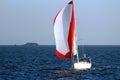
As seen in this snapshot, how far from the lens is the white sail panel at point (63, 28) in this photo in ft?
203

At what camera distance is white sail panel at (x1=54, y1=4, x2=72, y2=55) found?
61750 mm

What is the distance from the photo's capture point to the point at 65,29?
62406mm

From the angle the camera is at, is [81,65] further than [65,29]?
Yes

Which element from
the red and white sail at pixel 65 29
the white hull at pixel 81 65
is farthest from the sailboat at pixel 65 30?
the white hull at pixel 81 65

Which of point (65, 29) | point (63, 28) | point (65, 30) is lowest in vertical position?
point (65, 30)

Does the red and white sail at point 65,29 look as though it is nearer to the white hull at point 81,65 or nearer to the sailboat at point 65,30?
the sailboat at point 65,30

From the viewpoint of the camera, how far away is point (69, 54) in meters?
62.9

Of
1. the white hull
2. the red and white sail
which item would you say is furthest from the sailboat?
the white hull

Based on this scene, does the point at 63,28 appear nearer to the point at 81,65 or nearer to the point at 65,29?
the point at 65,29

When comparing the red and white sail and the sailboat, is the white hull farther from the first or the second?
the red and white sail

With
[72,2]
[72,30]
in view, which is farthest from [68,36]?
[72,2]

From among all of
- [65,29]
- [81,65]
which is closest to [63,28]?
[65,29]

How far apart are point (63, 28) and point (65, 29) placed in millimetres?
380

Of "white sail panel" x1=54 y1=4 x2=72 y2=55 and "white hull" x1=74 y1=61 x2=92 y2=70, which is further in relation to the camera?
"white hull" x1=74 y1=61 x2=92 y2=70
